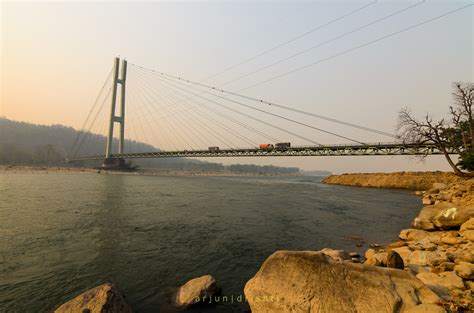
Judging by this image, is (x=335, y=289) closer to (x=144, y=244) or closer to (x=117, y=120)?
(x=144, y=244)

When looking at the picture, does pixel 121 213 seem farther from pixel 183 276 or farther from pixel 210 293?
pixel 210 293

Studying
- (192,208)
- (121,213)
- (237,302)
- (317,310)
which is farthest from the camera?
(192,208)

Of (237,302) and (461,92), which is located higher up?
(461,92)

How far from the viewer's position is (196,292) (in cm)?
475

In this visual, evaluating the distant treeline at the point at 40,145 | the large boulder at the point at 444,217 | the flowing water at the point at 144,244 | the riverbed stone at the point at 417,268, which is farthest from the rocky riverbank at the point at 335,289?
the distant treeline at the point at 40,145

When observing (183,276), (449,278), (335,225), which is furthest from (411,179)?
(183,276)

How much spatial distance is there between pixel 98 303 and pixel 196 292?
1.85m

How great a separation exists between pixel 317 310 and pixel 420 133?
2252cm

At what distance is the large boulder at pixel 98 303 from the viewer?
371 cm

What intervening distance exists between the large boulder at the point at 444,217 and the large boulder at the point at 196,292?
937 centimetres

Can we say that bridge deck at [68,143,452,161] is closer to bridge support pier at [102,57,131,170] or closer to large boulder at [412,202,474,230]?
bridge support pier at [102,57,131,170]

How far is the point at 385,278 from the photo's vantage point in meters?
3.61

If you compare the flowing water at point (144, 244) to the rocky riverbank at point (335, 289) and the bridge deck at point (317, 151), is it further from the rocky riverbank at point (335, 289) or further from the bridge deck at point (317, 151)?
the bridge deck at point (317, 151)

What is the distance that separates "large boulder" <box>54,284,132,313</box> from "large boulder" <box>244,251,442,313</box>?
2.37 meters
